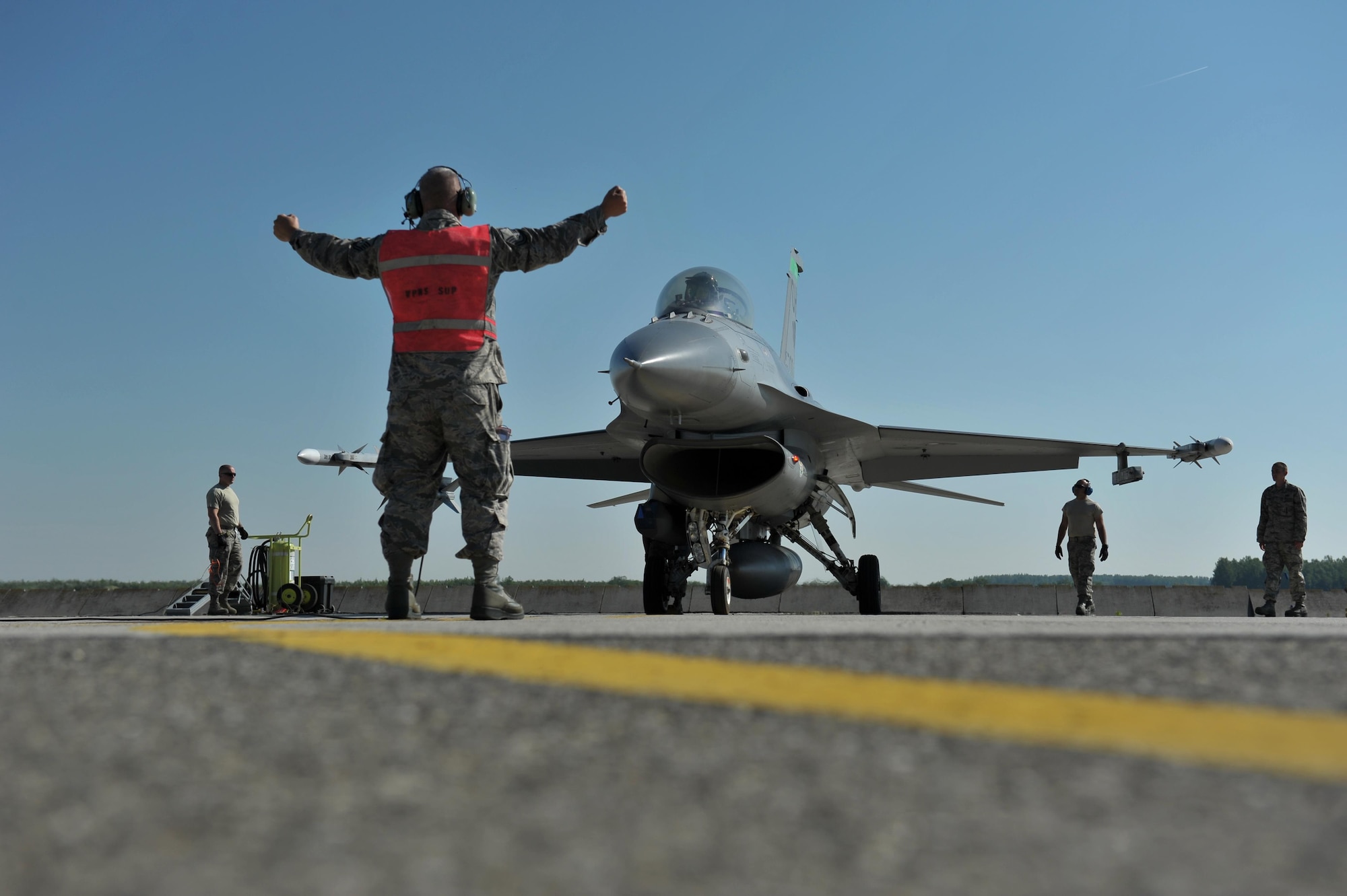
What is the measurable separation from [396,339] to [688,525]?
542 centimetres

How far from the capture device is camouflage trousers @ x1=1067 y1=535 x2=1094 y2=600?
38.3 ft

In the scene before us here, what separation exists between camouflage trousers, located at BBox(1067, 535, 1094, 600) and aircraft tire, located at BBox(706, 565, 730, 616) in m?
5.35

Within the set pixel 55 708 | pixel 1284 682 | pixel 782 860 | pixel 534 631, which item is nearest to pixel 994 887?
pixel 782 860

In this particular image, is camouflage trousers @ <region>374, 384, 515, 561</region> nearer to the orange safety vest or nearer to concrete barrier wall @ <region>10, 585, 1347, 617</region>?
the orange safety vest

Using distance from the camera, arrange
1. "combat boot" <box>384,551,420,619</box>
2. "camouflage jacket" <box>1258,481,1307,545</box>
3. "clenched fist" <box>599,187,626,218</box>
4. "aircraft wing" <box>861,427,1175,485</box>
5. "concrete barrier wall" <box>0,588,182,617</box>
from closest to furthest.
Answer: "combat boot" <box>384,551,420,619</box>
"clenched fist" <box>599,187,626,218</box>
"camouflage jacket" <box>1258,481,1307,545</box>
"aircraft wing" <box>861,427,1175,485</box>
"concrete barrier wall" <box>0,588,182,617</box>

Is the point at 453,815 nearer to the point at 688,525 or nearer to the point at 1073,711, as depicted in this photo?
the point at 1073,711

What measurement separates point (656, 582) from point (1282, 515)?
7446 millimetres

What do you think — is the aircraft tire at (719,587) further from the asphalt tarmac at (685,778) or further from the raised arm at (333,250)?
the asphalt tarmac at (685,778)

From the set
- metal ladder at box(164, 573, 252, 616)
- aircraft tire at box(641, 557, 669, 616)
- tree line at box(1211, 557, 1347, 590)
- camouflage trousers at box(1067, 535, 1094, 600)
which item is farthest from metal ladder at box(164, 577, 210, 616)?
tree line at box(1211, 557, 1347, 590)

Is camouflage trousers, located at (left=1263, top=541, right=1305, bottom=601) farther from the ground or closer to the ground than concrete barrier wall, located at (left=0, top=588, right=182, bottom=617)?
farther from the ground

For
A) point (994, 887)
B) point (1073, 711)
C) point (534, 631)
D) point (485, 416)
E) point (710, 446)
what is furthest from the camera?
point (710, 446)

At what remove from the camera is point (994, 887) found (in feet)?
2.59

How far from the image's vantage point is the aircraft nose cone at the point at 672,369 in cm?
781

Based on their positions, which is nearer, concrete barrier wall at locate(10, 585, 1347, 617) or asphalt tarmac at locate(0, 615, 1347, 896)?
asphalt tarmac at locate(0, 615, 1347, 896)
